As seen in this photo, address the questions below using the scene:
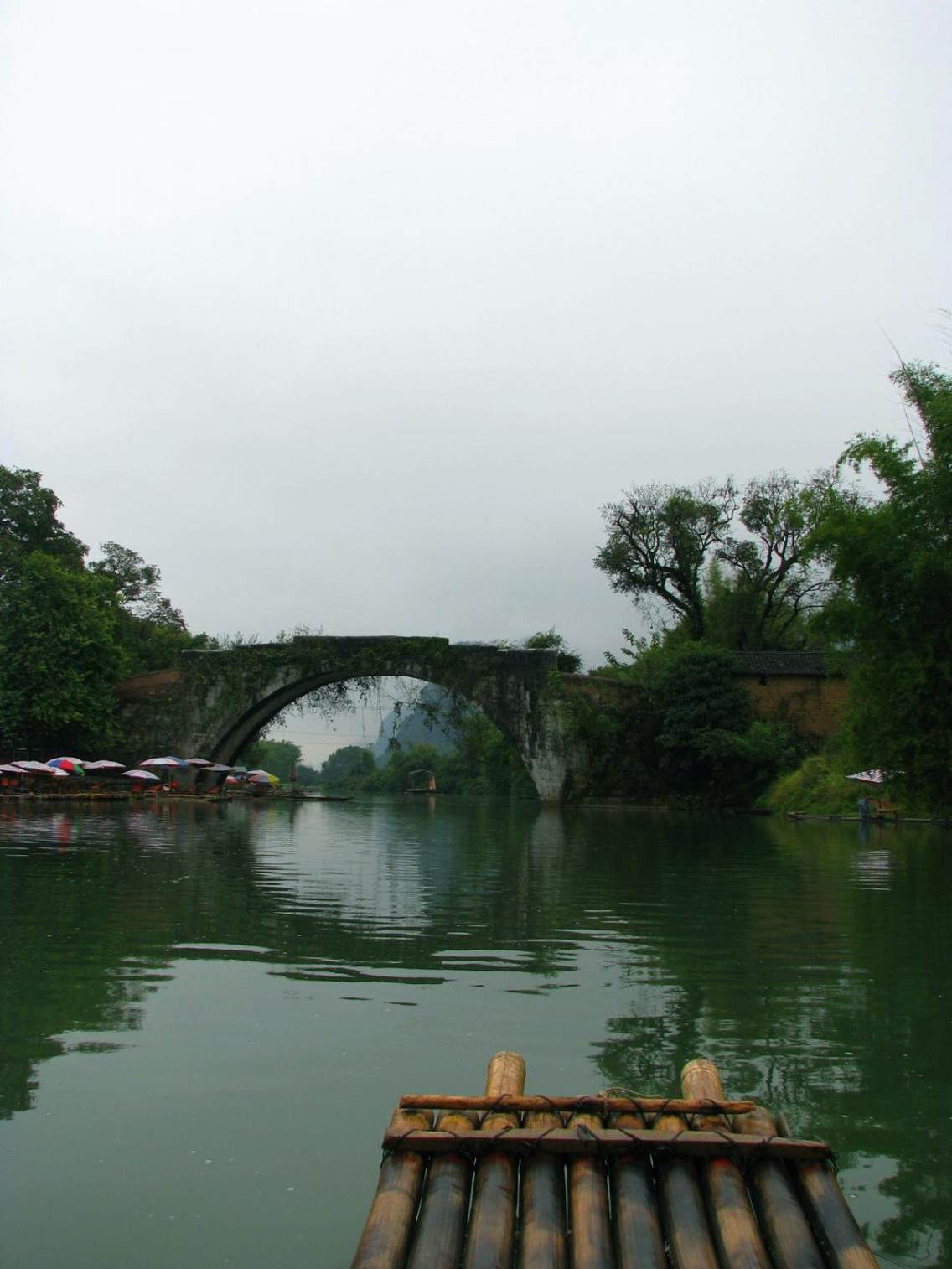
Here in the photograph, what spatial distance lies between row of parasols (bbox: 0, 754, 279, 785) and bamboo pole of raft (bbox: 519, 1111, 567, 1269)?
29659 millimetres

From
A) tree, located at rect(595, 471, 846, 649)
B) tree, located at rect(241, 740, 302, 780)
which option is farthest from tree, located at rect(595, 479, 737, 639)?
tree, located at rect(241, 740, 302, 780)

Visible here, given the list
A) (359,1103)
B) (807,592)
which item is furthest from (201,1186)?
(807,592)

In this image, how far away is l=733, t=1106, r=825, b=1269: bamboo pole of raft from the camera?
2.82 m

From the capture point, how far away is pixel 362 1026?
5605 mm

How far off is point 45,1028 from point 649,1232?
3.63m

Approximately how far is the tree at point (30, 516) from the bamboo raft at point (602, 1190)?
4239cm

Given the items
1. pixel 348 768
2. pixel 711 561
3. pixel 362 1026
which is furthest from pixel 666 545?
pixel 348 768

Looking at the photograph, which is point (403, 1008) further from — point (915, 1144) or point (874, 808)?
point (874, 808)

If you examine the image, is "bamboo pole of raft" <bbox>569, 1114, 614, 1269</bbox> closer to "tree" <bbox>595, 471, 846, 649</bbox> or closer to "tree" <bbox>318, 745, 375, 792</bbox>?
"tree" <bbox>595, 471, 846, 649</bbox>

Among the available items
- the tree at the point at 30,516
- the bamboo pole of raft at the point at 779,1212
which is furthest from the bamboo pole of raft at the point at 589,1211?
the tree at the point at 30,516

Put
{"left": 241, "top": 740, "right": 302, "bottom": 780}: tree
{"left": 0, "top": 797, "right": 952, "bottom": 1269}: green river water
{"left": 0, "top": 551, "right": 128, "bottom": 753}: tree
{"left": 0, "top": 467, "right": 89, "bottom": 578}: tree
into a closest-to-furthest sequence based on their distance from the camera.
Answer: {"left": 0, "top": 797, "right": 952, "bottom": 1269}: green river water < {"left": 0, "top": 551, "right": 128, "bottom": 753}: tree < {"left": 0, "top": 467, "right": 89, "bottom": 578}: tree < {"left": 241, "top": 740, "right": 302, "bottom": 780}: tree

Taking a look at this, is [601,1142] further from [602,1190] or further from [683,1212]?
[683,1212]

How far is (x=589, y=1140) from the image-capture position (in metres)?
3.25

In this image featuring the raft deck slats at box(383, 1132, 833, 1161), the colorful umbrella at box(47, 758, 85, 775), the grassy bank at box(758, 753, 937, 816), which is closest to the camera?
Result: the raft deck slats at box(383, 1132, 833, 1161)
